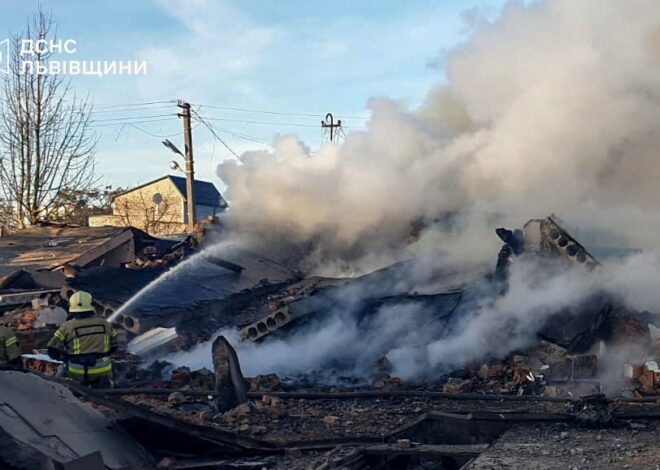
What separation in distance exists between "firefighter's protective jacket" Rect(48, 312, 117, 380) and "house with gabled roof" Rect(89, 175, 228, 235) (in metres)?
31.2

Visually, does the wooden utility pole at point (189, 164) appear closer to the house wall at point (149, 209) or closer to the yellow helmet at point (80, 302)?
the house wall at point (149, 209)

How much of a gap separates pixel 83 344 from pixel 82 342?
2cm

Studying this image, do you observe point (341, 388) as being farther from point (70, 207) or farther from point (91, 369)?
point (70, 207)

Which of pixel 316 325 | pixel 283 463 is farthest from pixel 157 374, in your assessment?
pixel 283 463

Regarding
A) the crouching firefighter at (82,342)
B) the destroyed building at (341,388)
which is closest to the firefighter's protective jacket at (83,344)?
the crouching firefighter at (82,342)

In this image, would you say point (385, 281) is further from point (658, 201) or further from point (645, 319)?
point (658, 201)

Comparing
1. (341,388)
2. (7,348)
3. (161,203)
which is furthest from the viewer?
(161,203)

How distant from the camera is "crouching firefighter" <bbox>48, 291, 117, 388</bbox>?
7.02m

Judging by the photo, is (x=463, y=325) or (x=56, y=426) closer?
(x=56, y=426)

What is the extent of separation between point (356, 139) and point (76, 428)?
9421 millimetres

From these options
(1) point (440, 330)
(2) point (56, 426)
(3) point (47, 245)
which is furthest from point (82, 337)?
(3) point (47, 245)

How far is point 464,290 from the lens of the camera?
10172 mm

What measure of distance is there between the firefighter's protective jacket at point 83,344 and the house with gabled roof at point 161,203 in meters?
31.2

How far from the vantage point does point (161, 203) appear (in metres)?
43.8
